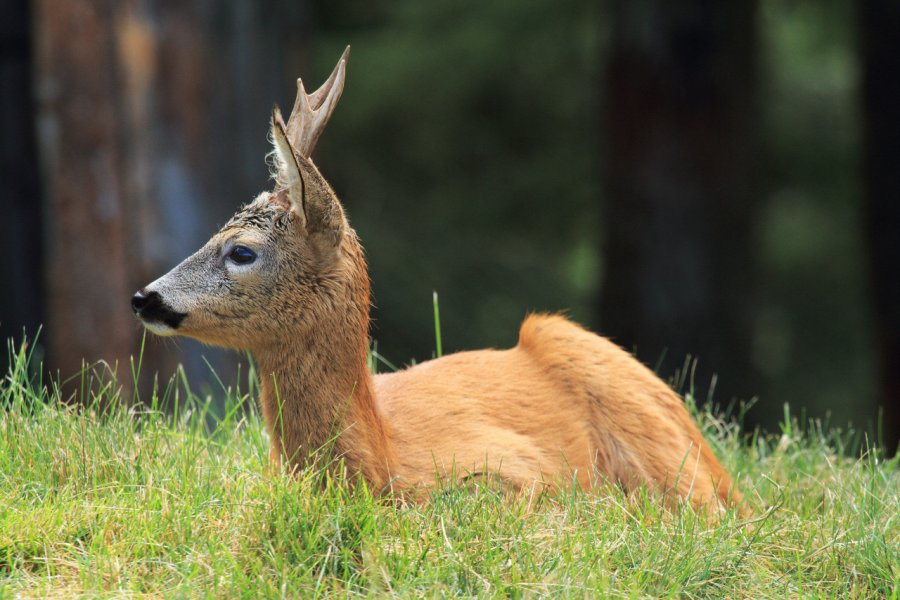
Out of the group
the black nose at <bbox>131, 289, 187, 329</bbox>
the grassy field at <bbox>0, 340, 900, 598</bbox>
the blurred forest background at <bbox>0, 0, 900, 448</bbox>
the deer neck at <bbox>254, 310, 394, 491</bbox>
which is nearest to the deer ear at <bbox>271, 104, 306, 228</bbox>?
the deer neck at <bbox>254, 310, 394, 491</bbox>

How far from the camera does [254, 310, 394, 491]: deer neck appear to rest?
15.5 feet

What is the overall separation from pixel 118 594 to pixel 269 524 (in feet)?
1.60

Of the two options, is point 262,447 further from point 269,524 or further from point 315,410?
point 269,524

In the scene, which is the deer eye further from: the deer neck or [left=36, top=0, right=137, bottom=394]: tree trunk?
[left=36, top=0, right=137, bottom=394]: tree trunk

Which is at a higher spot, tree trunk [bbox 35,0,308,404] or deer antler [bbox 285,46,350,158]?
deer antler [bbox 285,46,350,158]

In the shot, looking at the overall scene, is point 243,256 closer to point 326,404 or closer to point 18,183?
point 326,404

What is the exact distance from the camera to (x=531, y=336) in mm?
5875

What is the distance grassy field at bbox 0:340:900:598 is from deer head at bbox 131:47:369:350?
1.34ft

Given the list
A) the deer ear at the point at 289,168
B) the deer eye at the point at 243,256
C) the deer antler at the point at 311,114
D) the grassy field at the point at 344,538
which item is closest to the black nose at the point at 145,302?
the deer eye at the point at 243,256

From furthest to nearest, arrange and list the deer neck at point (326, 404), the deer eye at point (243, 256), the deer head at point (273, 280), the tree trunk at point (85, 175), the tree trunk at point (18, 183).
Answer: the tree trunk at point (18, 183) < the tree trunk at point (85, 175) < the deer eye at point (243, 256) < the deer head at point (273, 280) < the deer neck at point (326, 404)

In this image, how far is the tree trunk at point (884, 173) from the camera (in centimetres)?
1020

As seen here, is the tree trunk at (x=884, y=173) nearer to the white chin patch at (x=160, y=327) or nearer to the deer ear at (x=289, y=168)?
the deer ear at (x=289, y=168)

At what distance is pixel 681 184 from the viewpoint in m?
10.7

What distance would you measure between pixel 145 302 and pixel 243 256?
1.22ft
